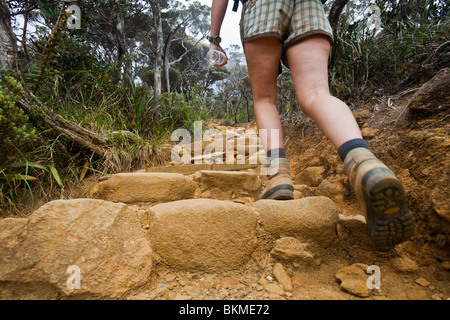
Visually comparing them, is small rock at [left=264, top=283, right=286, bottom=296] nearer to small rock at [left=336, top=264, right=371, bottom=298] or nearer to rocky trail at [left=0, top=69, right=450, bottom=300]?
rocky trail at [left=0, top=69, right=450, bottom=300]

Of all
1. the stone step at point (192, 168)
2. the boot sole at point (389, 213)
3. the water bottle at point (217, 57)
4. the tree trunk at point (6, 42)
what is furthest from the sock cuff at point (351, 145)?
the tree trunk at point (6, 42)

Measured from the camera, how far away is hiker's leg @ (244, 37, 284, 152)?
1.18m

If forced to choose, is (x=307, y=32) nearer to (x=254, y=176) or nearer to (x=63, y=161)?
(x=254, y=176)

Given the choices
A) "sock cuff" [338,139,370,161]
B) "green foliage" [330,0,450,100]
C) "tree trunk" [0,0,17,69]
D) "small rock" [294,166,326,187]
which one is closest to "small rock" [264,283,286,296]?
"sock cuff" [338,139,370,161]

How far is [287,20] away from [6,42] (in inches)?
73.5

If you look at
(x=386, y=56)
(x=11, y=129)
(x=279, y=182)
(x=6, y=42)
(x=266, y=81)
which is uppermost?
(x=386, y=56)

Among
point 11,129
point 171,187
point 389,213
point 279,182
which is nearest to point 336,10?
point 279,182

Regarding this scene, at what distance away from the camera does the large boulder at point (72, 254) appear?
2.69ft

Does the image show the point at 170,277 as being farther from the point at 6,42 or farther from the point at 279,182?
the point at 6,42

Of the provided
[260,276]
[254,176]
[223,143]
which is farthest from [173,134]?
[260,276]

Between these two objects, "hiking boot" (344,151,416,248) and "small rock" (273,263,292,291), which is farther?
"small rock" (273,263,292,291)

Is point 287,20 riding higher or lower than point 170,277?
higher

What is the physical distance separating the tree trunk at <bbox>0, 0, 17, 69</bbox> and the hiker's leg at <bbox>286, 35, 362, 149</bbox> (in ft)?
6.04

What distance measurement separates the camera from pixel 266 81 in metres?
1.26
